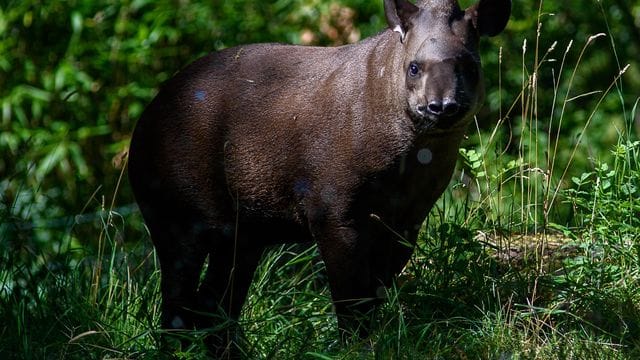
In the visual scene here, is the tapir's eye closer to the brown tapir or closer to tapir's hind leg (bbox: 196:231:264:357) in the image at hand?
A: the brown tapir

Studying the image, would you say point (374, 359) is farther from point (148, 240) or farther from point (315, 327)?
point (148, 240)

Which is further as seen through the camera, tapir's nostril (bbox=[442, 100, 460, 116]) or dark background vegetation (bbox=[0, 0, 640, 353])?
dark background vegetation (bbox=[0, 0, 640, 353])

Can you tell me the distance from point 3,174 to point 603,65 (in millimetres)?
4477

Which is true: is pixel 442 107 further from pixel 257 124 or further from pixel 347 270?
pixel 257 124

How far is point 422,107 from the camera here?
4699 mm

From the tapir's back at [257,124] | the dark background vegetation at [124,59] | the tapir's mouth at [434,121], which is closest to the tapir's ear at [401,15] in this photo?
the tapir's back at [257,124]

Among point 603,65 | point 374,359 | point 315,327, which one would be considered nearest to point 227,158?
point 315,327

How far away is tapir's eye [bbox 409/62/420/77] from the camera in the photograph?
4.79m

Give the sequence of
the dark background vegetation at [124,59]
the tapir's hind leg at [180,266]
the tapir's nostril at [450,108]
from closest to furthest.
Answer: the tapir's nostril at [450,108] → the tapir's hind leg at [180,266] → the dark background vegetation at [124,59]

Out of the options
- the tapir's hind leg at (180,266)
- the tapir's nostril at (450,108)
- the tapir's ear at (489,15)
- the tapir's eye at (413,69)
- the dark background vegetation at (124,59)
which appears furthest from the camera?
the dark background vegetation at (124,59)

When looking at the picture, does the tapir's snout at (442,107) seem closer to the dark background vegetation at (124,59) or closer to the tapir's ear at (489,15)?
the tapir's ear at (489,15)

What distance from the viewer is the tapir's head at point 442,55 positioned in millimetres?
4680

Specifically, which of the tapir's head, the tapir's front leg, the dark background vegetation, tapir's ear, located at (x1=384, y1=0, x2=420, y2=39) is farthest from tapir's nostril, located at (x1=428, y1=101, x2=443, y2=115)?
the dark background vegetation

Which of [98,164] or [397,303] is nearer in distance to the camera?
[397,303]
